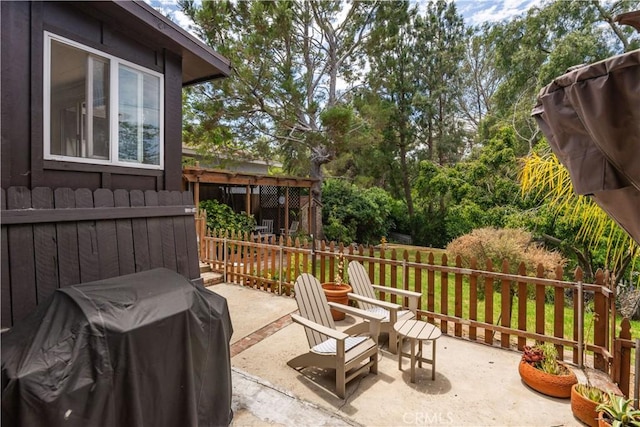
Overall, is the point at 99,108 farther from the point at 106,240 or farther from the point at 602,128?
the point at 602,128

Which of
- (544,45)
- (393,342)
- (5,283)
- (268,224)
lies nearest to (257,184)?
(268,224)

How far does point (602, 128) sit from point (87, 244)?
3.25 meters

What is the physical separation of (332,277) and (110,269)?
3525 mm

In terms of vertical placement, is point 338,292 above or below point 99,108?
below

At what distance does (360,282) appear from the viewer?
4.40m

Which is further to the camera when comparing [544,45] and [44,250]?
[544,45]

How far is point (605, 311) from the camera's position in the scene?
326 centimetres

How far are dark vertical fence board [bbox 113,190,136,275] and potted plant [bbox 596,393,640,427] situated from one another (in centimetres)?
378

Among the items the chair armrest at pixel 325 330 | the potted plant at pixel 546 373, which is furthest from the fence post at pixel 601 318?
the chair armrest at pixel 325 330

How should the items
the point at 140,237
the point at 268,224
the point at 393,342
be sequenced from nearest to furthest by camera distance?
the point at 140,237
the point at 393,342
the point at 268,224

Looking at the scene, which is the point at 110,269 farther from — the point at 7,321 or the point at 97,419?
the point at 97,419

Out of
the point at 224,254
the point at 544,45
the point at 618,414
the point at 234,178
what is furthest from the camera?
the point at 544,45

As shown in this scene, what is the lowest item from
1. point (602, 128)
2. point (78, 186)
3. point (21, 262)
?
point (21, 262)

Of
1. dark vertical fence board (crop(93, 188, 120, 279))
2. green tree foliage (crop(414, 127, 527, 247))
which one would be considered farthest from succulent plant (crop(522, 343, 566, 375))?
green tree foliage (crop(414, 127, 527, 247))
